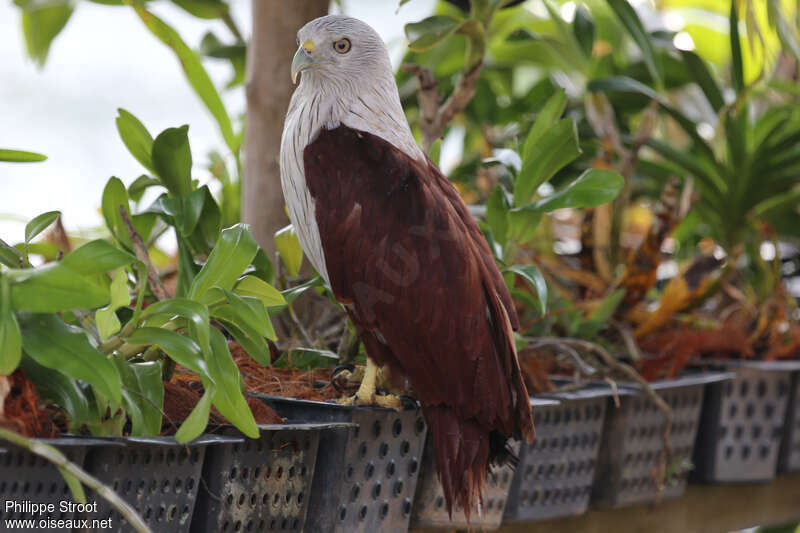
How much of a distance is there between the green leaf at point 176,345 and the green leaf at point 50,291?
0.26ft

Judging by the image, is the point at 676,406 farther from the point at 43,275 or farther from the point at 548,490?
the point at 43,275

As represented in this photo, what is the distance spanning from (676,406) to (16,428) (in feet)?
2.61

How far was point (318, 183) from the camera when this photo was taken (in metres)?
0.70

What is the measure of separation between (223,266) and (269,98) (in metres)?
0.43

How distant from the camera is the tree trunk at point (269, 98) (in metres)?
1.00

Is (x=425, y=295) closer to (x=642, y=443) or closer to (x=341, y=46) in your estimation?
(x=341, y=46)

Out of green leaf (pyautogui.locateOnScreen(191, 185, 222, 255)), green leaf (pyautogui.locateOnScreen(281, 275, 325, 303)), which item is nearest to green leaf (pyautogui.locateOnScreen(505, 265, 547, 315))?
green leaf (pyautogui.locateOnScreen(281, 275, 325, 303))

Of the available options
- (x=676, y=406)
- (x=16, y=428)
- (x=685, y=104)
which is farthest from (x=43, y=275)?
(x=685, y=104)

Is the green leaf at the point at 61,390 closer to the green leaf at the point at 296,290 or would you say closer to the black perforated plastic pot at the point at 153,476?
the black perforated plastic pot at the point at 153,476

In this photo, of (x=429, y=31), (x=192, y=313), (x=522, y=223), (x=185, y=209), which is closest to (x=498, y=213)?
(x=522, y=223)

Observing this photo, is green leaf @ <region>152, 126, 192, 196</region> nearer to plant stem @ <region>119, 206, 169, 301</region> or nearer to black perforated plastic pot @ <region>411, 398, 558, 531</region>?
plant stem @ <region>119, 206, 169, 301</region>

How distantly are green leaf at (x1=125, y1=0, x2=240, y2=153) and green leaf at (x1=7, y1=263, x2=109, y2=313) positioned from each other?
17.4 inches

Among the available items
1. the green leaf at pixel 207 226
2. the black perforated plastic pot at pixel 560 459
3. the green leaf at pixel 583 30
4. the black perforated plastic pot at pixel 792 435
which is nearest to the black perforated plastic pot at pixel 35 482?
the green leaf at pixel 207 226

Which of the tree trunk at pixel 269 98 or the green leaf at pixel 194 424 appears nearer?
the green leaf at pixel 194 424
